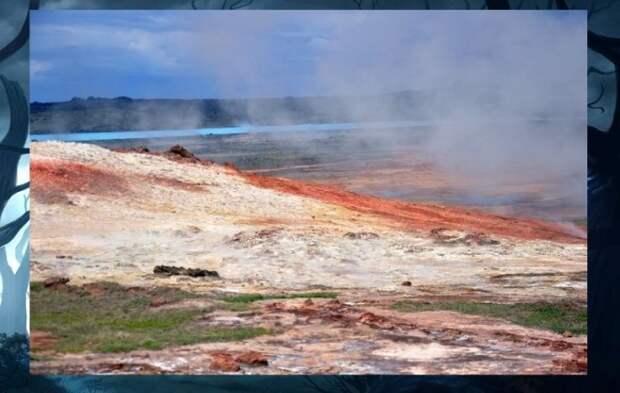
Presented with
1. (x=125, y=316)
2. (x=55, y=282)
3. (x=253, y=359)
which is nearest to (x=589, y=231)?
(x=253, y=359)

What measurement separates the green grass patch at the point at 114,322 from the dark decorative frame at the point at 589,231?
0.67ft

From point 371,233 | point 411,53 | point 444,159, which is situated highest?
point 411,53

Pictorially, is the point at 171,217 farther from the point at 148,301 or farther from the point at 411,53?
the point at 411,53

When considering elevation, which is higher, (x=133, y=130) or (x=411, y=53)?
(x=411, y=53)

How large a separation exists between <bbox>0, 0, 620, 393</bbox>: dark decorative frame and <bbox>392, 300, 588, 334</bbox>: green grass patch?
0.18 metres

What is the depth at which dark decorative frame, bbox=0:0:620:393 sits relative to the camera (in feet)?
26.2

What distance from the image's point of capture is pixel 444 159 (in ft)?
27.5

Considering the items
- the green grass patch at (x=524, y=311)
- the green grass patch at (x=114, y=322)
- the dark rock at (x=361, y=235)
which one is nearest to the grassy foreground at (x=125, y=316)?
the green grass patch at (x=114, y=322)

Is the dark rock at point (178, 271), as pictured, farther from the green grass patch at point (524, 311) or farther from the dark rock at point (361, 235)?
the green grass patch at point (524, 311)

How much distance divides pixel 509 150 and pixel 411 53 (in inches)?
39.9

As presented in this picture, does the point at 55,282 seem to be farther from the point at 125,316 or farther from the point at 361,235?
the point at 361,235

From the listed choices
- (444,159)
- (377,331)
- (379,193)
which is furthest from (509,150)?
(377,331)

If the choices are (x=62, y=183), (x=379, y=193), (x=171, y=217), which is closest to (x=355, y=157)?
(x=379, y=193)

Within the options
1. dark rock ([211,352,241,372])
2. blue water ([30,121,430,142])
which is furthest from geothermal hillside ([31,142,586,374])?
blue water ([30,121,430,142])
